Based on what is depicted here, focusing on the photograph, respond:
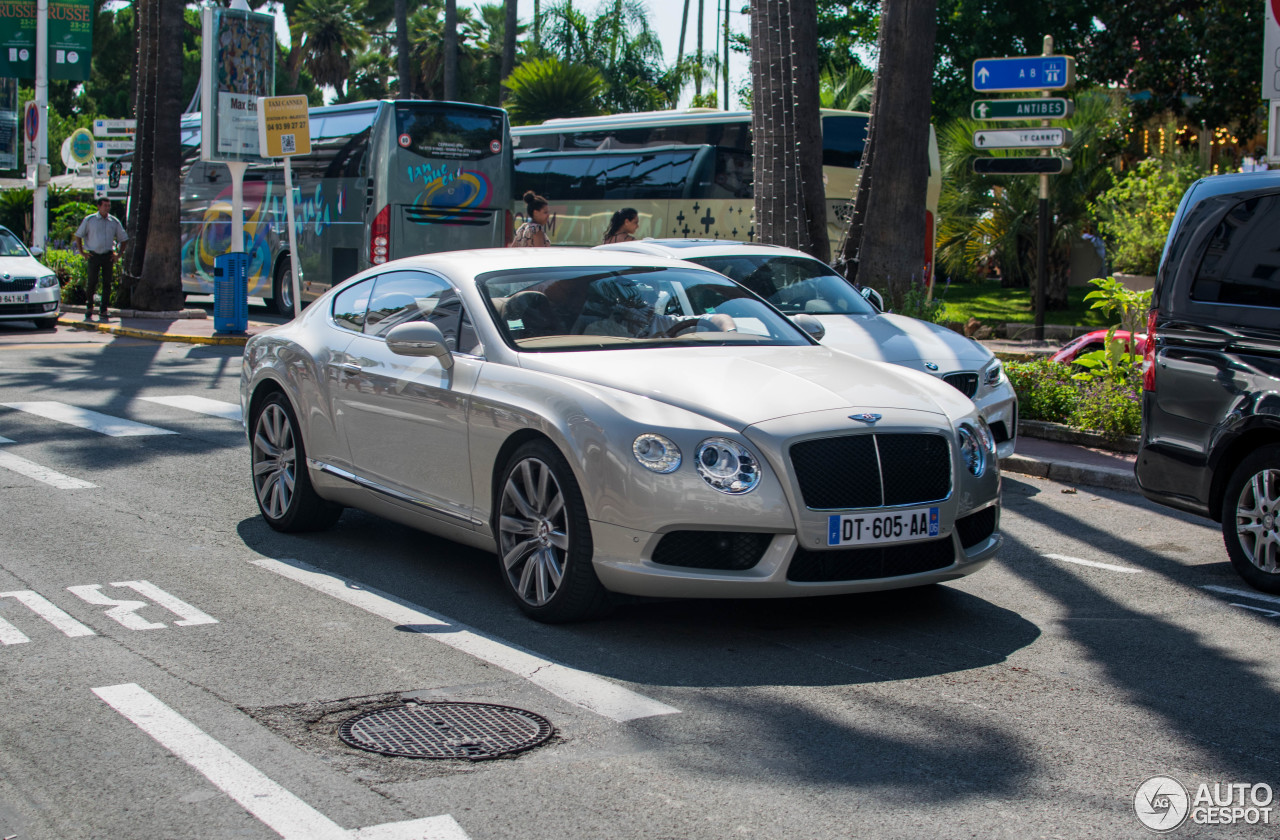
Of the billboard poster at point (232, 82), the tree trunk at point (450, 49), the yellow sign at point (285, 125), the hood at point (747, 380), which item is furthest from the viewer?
the tree trunk at point (450, 49)

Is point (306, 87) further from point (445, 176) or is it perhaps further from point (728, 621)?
point (728, 621)

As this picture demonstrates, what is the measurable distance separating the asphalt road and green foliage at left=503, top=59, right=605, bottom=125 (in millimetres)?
33360

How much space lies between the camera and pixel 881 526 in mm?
5332

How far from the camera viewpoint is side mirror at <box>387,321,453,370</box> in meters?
6.07

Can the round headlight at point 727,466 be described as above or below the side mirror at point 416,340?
below

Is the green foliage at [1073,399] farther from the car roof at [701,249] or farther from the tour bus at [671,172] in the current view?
the tour bus at [671,172]

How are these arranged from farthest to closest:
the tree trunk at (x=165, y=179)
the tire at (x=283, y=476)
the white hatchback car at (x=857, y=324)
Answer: the tree trunk at (x=165, y=179)
the white hatchback car at (x=857, y=324)
the tire at (x=283, y=476)

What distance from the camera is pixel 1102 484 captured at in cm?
968

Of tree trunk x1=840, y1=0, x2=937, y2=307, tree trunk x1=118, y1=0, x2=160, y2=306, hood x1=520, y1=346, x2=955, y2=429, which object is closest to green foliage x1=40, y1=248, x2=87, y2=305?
tree trunk x1=118, y1=0, x2=160, y2=306

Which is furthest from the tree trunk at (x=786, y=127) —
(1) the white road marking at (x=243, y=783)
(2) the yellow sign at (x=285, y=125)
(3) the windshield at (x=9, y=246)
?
(3) the windshield at (x=9, y=246)

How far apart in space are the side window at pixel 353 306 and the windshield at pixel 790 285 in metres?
3.88

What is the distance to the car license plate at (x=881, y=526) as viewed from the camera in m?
5.25

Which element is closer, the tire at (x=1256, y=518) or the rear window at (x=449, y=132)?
the tire at (x=1256, y=518)

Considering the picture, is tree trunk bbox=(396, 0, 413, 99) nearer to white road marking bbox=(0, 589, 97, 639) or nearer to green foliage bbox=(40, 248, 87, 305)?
green foliage bbox=(40, 248, 87, 305)
